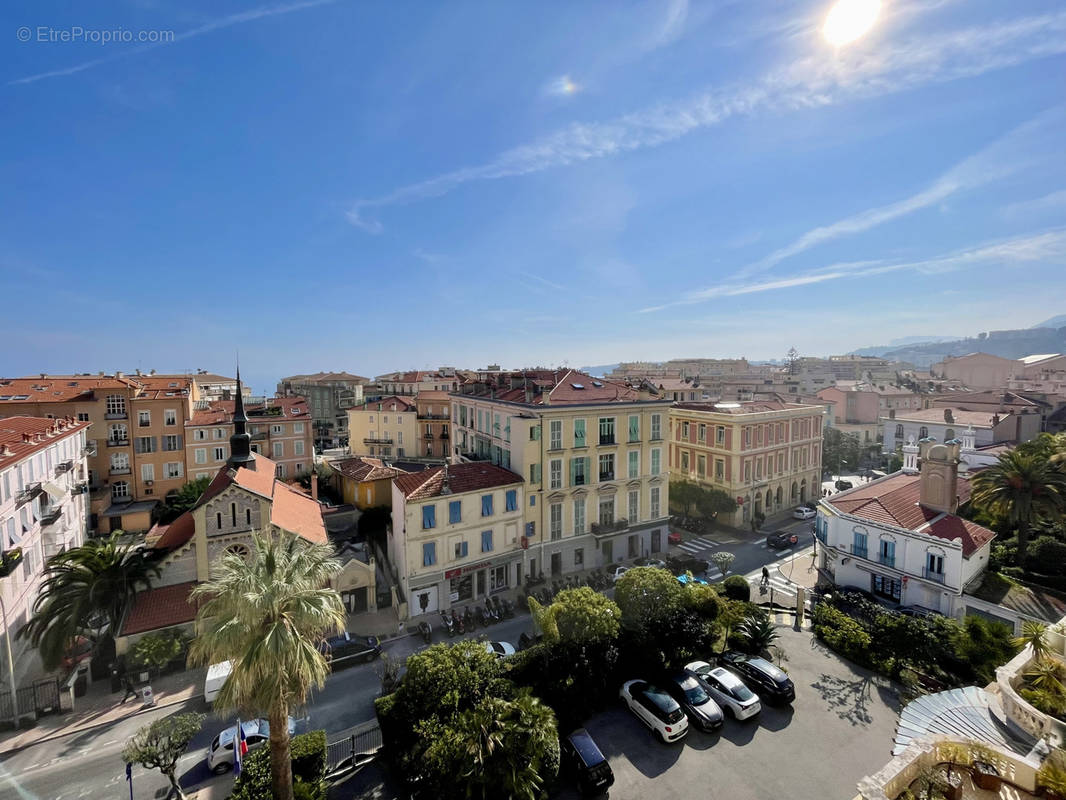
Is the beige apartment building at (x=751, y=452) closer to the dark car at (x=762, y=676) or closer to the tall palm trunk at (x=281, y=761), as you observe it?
the dark car at (x=762, y=676)

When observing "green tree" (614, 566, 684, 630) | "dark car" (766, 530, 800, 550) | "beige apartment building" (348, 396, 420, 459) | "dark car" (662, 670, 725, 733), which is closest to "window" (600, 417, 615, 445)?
"green tree" (614, 566, 684, 630)

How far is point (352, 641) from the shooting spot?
1093 inches

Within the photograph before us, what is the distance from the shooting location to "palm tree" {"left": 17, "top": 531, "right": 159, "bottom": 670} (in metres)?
23.8

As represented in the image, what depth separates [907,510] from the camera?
3291 cm

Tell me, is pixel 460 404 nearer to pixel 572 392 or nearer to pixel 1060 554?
pixel 572 392

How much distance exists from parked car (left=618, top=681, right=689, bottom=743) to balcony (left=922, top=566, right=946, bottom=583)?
2049cm

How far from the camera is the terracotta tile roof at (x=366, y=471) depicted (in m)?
46.9

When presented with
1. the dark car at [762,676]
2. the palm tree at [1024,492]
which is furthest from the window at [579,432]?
the palm tree at [1024,492]

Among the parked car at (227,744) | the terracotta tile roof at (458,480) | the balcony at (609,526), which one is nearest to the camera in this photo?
the parked car at (227,744)

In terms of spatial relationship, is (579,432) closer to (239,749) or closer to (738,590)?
(738,590)

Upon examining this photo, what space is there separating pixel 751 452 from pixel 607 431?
64.3ft

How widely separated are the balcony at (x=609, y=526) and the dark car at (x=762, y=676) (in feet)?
46.7

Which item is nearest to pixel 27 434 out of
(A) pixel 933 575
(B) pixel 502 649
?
(B) pixel 502 649

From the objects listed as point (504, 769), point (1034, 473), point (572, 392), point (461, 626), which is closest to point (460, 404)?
point (572, 392)
